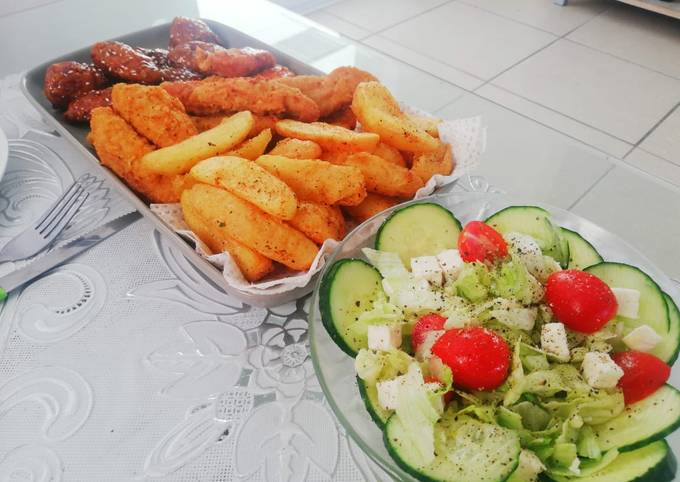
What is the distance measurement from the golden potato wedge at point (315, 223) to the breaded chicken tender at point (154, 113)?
36 centimetres

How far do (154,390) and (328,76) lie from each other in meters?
0.90

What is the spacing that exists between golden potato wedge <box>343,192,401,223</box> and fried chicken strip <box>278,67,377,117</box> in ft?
1.05

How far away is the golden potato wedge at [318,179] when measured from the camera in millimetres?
1115

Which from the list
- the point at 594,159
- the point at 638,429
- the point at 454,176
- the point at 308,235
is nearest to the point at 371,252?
the point at 308,235

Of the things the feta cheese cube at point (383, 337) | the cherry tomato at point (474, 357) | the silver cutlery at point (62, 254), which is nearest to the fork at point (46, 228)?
the silver cutlery at point (62, 254)

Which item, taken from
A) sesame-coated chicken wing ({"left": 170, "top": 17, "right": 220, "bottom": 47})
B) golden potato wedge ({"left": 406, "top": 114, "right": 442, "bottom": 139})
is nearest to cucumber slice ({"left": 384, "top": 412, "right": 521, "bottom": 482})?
golden potato wedge ({"left": 406, "top": 114, "right": 442, "bottom": 139})

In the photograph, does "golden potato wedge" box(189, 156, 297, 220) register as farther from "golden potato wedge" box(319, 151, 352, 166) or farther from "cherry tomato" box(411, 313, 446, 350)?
"cherry tomato" box(411, 313, 446, 350)

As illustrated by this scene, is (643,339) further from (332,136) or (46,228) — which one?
(46,228)

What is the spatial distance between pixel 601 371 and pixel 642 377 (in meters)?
0.07

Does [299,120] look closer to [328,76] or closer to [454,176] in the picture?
[328,76]

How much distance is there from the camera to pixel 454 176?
125cm

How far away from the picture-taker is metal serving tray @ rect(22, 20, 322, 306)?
1049 millimetres

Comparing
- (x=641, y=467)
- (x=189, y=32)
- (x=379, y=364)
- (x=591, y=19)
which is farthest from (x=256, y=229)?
(x=591, y=19)

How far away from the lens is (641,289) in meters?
0.92
